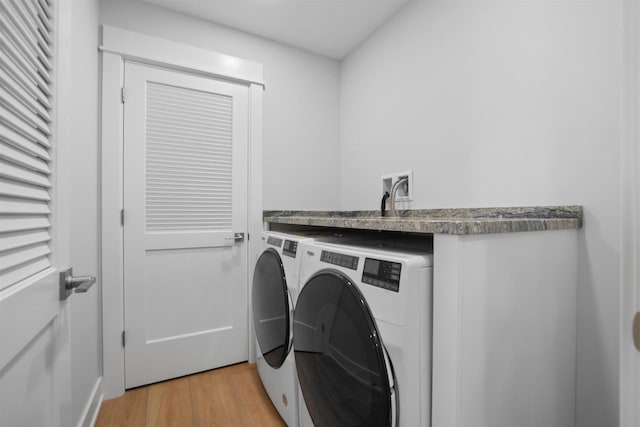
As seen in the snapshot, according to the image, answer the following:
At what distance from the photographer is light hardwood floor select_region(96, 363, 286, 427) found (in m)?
1.46

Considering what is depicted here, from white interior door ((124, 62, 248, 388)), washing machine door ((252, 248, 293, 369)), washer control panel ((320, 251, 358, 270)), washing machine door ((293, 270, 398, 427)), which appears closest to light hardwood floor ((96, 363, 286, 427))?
white interior door ((124, 62, 248, 388))

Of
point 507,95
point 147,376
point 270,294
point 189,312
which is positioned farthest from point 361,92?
point 147,376

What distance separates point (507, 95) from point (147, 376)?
8.27 ft

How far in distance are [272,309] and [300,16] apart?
1893 millimetres

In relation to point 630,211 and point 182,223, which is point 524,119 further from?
point 182,223

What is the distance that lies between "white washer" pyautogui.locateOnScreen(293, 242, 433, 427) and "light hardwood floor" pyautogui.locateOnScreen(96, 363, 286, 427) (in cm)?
66

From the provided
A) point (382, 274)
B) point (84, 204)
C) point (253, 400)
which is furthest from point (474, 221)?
point (84, 204)

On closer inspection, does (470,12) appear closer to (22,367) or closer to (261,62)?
(261,62)

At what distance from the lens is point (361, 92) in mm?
2256

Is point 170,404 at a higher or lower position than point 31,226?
lower

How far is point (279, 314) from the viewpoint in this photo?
133cm

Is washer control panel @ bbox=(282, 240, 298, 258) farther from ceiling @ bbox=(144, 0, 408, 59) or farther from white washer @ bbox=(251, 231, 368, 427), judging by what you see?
ceiling @ bbox=(144, 0, 408, 59)

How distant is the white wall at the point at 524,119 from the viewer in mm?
999

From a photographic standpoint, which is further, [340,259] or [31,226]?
[340,259]
